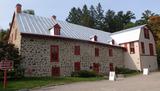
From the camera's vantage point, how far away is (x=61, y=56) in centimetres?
2966

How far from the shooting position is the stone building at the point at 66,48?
88.6 feet

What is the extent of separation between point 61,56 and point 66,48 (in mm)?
1384

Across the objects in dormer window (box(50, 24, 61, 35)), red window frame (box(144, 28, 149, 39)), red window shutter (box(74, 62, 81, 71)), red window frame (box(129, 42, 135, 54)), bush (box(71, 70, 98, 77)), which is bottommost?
bush (box(71, 70, 98, 77))

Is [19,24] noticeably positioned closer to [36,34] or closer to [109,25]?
[36,34]

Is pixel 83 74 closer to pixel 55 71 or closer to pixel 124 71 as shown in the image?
pixel 55 71

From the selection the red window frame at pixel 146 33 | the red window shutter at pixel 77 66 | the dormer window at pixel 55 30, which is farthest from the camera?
the red window frame at pixel 146 33

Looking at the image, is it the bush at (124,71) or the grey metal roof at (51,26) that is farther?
the bush at (124,71)

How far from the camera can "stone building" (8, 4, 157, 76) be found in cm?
2700

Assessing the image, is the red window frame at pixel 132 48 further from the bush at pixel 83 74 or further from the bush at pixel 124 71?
the bush at pixel 83 74

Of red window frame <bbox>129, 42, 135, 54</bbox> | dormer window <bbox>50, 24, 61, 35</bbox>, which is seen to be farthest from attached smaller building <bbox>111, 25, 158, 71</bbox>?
dormer window <bbox>50, 24, 61, 35</bbox>

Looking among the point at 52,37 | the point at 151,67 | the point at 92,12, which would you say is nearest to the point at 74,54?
the point at 52,37

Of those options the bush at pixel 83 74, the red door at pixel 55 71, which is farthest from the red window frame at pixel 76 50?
the red door at pixel 55 71

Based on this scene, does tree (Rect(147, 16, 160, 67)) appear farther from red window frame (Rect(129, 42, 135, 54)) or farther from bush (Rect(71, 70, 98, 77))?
bush (Rect(71, 70, 98, 77))

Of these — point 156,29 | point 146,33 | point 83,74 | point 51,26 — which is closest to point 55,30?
point 51,26
